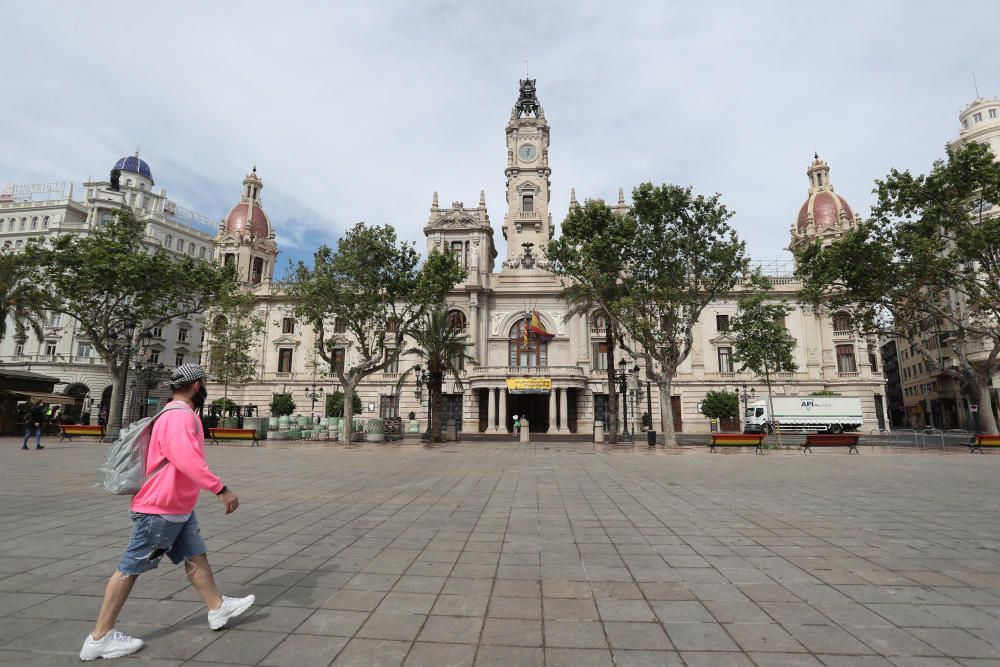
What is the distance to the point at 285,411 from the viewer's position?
44188 millimetres

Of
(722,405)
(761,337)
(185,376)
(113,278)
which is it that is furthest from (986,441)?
(113,278)

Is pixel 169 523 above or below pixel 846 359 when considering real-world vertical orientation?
below

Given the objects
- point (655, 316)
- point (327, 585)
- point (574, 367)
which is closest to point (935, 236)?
point (655, 316)

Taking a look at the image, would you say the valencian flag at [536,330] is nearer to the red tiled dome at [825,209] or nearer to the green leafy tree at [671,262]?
the green leafy tree at [671,262]

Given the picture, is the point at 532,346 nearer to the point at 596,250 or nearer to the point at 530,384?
the point at 530,384

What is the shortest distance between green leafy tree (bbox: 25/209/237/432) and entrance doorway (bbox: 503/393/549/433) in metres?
24.1

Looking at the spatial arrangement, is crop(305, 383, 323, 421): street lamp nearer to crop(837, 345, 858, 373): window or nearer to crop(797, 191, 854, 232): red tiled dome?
→ crop(837, 345, 858, 373): window

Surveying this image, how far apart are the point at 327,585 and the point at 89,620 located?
5.42 ft

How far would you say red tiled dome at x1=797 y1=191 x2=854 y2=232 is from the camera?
4647 cm

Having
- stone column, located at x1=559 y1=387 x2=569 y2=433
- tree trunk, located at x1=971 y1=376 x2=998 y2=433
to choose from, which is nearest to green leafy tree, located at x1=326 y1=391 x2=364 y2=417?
stone column, located at x1=559 y1=387 x2=569 y2=433

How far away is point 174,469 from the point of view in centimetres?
334

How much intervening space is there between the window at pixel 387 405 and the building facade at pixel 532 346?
0.39ft

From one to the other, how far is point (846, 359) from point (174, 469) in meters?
50.7

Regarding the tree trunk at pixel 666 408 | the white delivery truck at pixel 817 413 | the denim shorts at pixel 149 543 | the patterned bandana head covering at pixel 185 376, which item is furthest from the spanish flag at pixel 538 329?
the denim shorts at pixel 149 543
